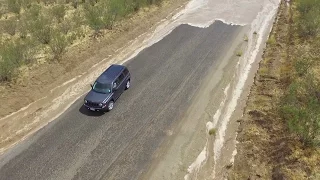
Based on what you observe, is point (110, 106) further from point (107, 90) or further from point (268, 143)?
point (268, 143)

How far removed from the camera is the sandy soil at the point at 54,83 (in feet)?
64.7

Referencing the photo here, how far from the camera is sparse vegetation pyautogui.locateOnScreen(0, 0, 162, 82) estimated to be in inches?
1009

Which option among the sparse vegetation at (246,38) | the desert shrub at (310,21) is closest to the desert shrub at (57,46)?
the sparse vegetation at (246,38)

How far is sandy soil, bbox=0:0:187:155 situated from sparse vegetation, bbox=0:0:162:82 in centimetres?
105

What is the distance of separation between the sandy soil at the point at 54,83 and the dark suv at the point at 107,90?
2.17 metres

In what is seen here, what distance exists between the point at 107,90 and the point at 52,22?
48.2ft

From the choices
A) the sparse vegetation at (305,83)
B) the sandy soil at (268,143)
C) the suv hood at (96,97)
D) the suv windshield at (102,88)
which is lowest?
the sandy soil at (268,143)

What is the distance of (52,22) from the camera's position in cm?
3144

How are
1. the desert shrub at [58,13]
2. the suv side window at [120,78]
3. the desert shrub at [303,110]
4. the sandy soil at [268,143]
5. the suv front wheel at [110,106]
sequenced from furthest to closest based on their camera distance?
the desert shrub at [58,13] < the suv side window at [120,78] < the suv front wheel at [110,106] < the desert shrub at [303,110] < the sandy soil at [268,143]

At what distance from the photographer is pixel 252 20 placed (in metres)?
35.0

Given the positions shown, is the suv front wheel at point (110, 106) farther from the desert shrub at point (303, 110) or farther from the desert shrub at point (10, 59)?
the desert shrub at point (303, 110)

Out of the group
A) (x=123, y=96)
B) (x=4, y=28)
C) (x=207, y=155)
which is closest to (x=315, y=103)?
(x=207, y=155)

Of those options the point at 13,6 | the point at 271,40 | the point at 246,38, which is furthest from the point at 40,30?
the point at 271,40

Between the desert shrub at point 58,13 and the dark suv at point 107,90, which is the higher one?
the desert shrub at point 58,13
